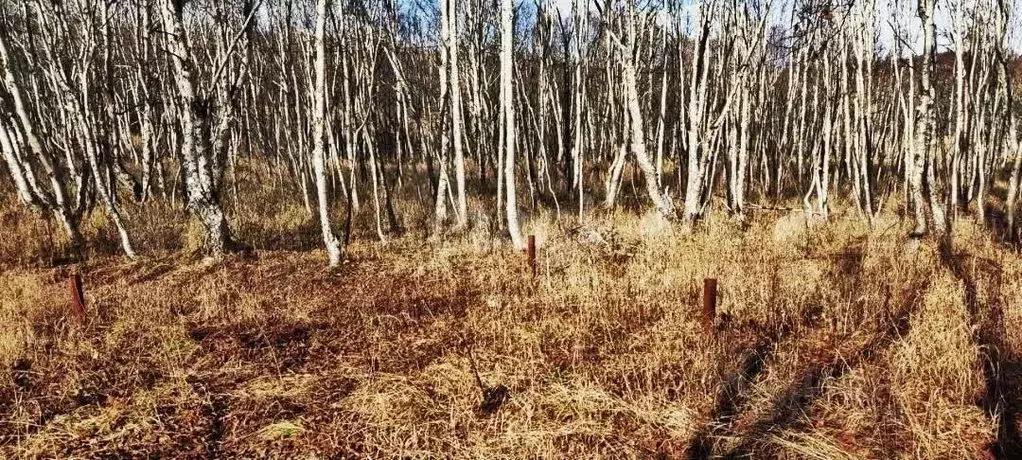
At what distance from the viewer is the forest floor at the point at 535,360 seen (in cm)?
323

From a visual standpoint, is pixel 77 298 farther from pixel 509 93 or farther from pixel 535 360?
pixel 509 93

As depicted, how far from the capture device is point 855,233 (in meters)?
8.44

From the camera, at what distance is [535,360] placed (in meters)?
4.13

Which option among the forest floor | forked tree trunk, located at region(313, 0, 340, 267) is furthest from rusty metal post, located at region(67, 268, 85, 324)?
forked tree trunk, located at region(313, 0, 340, 267)

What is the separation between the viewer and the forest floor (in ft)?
10.6


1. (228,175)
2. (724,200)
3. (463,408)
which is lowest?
(463,408)

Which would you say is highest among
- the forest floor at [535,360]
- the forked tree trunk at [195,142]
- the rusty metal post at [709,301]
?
the forked tree trunk at [195,142]

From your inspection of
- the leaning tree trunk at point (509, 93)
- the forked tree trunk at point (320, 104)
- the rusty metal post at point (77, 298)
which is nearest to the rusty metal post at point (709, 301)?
the leaning tree trunk at point (509, 93)

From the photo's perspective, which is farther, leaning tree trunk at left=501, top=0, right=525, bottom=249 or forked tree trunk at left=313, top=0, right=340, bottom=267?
leaning tree trunk at left=501, top=0, right=525, bottom=249

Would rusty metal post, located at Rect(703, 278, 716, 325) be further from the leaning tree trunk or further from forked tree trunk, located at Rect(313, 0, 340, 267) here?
forked tree trunk, located at Rect(313, 0, 340, 267)

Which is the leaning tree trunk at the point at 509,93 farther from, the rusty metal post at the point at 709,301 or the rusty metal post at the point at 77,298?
the rusty metal post at the point at 77,298

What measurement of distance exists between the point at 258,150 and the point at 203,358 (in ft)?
57.4

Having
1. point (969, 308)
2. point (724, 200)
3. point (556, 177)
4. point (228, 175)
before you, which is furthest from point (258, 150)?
point (969, 308)

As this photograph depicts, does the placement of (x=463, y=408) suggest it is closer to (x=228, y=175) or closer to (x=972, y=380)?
(x=972, y=380)
